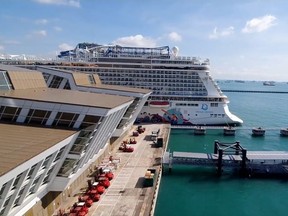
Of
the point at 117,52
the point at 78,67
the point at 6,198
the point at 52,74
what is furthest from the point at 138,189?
the point at 117,52

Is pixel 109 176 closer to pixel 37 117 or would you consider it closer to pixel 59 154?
pixel 59 154

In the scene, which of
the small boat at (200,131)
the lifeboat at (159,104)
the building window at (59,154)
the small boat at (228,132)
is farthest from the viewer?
the lifeboat at (159,104)

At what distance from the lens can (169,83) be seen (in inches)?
3196

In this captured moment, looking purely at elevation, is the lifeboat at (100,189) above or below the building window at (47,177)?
below

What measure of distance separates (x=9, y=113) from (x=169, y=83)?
56440 millimetres

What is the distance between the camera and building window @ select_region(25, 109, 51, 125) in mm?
28125

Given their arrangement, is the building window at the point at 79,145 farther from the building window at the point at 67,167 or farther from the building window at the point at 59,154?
the building window at the point at 59,154

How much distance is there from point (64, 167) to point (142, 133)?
1508 inches

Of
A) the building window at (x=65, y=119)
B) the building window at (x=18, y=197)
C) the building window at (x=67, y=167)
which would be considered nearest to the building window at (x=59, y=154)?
the building window at (x=67, y=167)

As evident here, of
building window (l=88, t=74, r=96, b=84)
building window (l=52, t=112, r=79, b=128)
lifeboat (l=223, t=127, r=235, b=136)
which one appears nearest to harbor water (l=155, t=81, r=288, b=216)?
building window (l=52, t=112, r=79, b=128)

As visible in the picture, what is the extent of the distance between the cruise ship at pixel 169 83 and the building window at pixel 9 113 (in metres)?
50.4

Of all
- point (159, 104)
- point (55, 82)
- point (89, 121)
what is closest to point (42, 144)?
point (89, 121)

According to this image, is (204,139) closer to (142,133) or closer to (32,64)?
(142,133)

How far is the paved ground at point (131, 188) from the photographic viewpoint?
2947 centimetres
